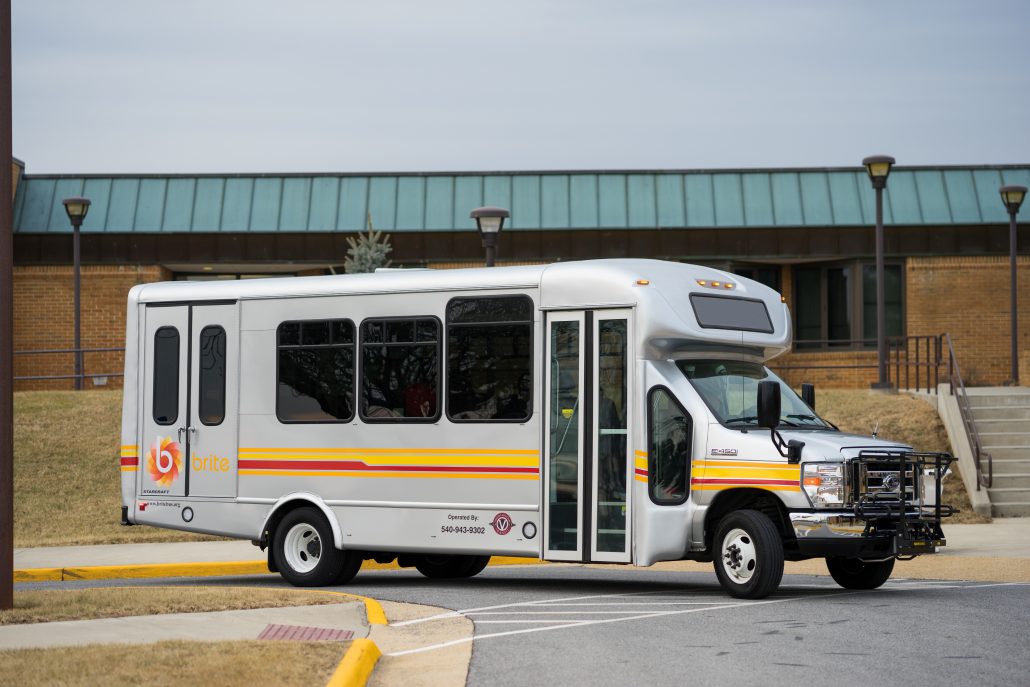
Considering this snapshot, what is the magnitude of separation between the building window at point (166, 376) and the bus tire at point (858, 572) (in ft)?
22.2

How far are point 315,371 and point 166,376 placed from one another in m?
1.80

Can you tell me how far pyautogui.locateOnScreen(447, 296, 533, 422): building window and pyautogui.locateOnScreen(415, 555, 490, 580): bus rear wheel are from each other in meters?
2.54

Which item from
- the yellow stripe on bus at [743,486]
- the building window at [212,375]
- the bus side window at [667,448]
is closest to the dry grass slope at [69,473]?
the building window at [212,375]

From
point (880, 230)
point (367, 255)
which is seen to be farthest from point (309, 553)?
point (367, 255)

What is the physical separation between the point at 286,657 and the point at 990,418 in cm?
1753

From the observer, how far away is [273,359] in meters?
14.4

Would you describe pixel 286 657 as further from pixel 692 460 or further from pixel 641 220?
pixel 641 220

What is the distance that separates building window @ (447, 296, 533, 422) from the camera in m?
13.0

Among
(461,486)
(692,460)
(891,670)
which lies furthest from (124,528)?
(891,670)

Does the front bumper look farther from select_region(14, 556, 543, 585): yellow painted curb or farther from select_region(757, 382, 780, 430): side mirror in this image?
select_region(14, 556, 543, 585): yellow painted curb

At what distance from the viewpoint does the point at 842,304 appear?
33.6 m

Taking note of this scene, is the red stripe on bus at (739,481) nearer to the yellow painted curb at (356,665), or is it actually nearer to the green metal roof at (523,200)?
the yellow painted curb at (356,665)

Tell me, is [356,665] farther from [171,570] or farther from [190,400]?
[171,570]

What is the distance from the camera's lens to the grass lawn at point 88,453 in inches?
800
